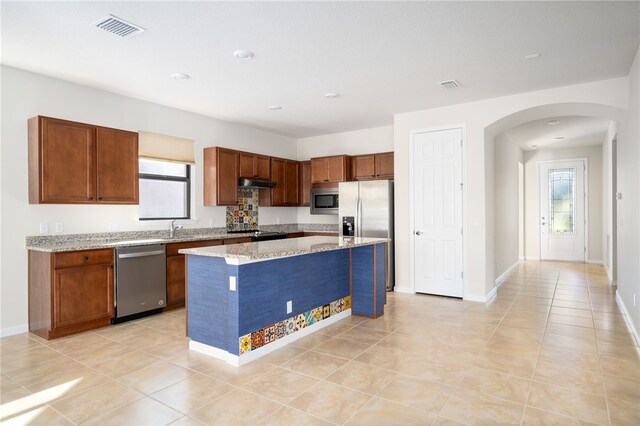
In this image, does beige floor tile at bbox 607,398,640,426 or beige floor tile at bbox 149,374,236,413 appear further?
beige floor tile at bbox 149,374,236,413

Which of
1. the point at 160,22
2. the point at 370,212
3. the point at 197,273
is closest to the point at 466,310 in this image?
the point at 370,212

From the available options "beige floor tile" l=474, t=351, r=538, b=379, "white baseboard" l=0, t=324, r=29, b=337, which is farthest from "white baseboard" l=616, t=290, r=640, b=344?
"white baseboard" l=0, t=324, r=29, b=337

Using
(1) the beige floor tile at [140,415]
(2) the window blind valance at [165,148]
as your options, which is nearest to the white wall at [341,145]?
(2) the window blind valance at [165,148]

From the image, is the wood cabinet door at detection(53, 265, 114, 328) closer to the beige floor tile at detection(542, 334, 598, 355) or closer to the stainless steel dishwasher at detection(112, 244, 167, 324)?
the stainless steel dishwasher at detection(112, 244, 167, 324)

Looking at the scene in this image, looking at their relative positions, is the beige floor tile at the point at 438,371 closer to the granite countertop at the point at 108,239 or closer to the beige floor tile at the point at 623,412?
the beige floor tile at the point at 623,412

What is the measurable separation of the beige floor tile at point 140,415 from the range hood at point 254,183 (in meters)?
4.04

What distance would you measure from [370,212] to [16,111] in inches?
183

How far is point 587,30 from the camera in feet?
10.4

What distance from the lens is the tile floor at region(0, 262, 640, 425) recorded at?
2336mm

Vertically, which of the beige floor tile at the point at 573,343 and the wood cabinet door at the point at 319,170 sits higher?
the wood cabinet door at the point at 319,170

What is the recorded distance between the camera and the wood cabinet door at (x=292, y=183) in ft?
23.6

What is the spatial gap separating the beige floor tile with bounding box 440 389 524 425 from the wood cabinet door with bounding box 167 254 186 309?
3557 mm

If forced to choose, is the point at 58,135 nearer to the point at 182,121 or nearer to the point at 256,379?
the point at 182,121

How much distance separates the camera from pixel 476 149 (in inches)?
206
